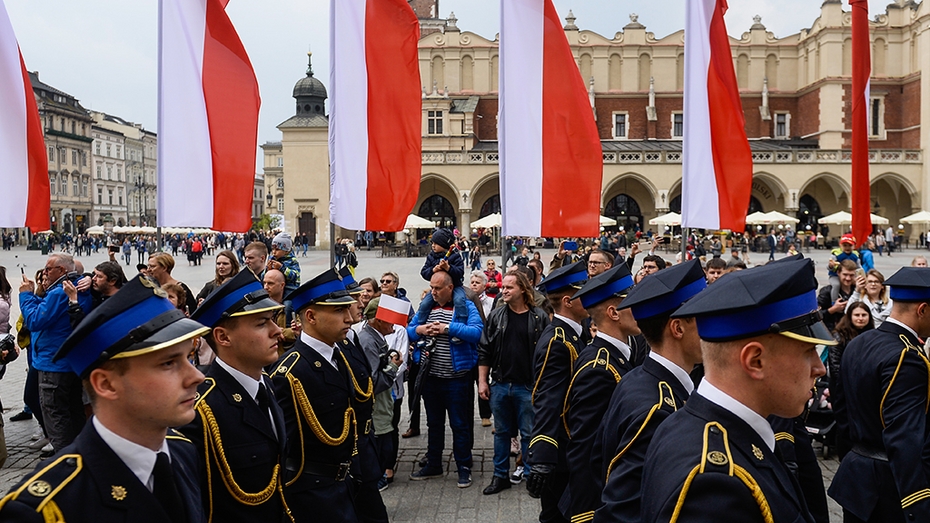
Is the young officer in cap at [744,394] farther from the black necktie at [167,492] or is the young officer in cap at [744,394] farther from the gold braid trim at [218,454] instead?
the gold braid trim at [218,454]

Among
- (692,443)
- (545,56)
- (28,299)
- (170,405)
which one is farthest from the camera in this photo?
(545,56)

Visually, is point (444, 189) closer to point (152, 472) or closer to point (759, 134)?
point (759, 134)

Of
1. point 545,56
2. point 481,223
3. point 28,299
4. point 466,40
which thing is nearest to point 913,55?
point 466,40

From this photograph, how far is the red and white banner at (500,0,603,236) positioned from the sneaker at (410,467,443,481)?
92.4 inches

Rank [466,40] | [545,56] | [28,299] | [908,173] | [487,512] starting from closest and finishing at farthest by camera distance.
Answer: [487,512] < [28,299] < [545,56] < [908,173] < [466,40]

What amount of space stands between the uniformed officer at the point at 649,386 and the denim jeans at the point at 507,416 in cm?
291

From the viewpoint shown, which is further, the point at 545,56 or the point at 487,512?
the point at 545,56

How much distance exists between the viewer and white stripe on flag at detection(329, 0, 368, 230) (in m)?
6.52

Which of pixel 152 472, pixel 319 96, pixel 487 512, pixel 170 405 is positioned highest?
pixel 319 96

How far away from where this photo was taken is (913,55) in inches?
1919

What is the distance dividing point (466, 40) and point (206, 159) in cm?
4884

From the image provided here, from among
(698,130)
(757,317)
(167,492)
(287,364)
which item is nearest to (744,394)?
(757,317)

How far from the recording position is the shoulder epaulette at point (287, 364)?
156 inches

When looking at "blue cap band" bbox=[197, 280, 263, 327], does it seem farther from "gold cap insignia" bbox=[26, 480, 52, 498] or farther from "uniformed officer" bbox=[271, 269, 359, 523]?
"gold cap insignia" bbox=[26, 480, 52, 498]
